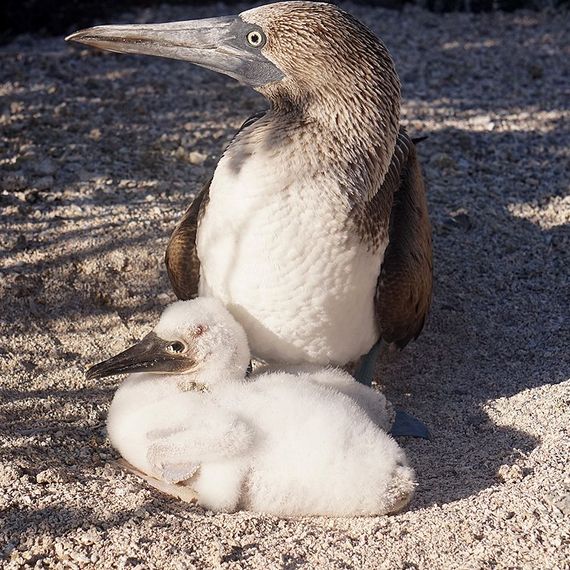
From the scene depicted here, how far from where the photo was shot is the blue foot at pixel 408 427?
5.37 metres

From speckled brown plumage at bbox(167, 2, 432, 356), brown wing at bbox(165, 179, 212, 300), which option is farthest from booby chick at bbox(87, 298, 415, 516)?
speckled brown plumage at bbox(167, 2, 432, 356)

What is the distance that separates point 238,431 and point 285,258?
0.83 m

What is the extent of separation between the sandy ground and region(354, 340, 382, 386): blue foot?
0.91 feet

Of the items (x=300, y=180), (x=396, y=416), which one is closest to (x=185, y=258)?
(x=300, y=180)

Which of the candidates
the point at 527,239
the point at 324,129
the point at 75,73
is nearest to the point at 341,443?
the point at 324,129

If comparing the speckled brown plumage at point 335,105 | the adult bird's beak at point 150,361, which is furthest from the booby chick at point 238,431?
the speckled brown plumage at point 335,105

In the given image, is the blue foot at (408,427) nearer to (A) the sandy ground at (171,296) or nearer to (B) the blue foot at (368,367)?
(A) the sandy ground at (171,296)

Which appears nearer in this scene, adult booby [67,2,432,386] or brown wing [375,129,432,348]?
adult booby [67,2,432,386]

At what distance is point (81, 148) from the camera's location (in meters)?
7.90

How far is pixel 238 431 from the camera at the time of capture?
465cm

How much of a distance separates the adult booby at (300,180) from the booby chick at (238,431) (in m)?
0.24

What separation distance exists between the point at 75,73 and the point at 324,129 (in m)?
4.82

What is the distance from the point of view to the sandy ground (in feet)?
14.5

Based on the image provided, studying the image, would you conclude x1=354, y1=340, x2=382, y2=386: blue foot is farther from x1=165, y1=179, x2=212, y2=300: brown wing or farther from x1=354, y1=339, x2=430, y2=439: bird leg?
x1=165, y1=179, x2=212, y2=300: brown wing
